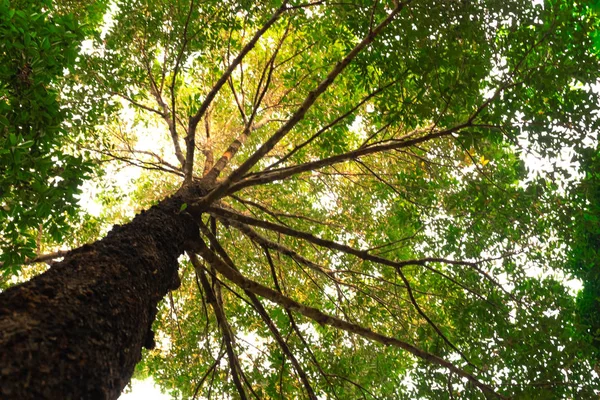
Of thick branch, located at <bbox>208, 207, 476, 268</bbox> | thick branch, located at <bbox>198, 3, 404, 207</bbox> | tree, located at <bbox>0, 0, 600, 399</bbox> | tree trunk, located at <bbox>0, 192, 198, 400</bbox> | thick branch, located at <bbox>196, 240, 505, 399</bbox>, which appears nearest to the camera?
tree trunk, located at <bbox>0, 192, 198, 400</bbox>

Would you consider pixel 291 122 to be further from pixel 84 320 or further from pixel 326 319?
pixel 84 320

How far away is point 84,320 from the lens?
5.17 feet

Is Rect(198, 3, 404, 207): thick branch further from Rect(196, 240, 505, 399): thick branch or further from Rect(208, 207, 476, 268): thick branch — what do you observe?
Rect(196, 240, 505, 399): thick branch

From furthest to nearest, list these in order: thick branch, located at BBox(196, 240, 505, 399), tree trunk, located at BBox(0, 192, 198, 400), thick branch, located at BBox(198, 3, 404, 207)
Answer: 1. thick branch, located at BBox(198, 3, 404, 207)
2. thick branch, located at BBox(196, 240, 505, 399)
3. tree trunk, located at BBox(0, 192, 198, 400)

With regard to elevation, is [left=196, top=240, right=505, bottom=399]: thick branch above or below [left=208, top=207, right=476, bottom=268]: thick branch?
below

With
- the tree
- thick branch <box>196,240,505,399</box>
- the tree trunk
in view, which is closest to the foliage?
the tree

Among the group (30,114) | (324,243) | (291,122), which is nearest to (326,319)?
(324,243)

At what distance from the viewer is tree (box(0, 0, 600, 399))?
6.06 ft

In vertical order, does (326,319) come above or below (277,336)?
below

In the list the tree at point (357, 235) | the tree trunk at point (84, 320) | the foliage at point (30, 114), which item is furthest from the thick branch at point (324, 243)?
the foliage at point (30, 114)

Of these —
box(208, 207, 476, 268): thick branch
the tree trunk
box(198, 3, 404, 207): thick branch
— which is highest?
box(198, 3, 404, 207): thick branch

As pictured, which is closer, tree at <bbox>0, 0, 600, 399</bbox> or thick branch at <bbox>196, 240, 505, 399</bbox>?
tree at <bbox>0, 0, 600, 399</bbox>

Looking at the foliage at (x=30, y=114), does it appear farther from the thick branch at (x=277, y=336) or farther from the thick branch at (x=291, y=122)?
the thick branch at (x=277, y=336)

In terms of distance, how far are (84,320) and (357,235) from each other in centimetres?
509
